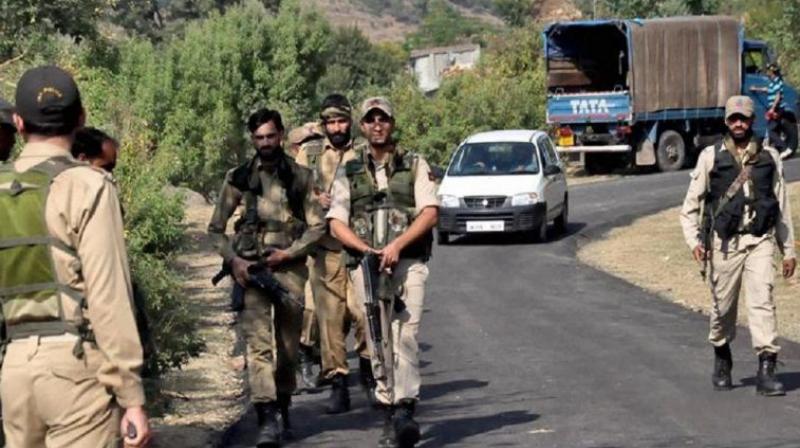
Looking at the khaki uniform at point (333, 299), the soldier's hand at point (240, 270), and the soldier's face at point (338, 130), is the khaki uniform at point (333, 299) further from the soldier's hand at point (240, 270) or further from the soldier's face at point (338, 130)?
the soldier's hand at point (240, 270)

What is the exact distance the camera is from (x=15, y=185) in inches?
208

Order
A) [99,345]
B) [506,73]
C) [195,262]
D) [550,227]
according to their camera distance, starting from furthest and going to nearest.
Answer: [506,73], [550,227], [195,262], [99,345]

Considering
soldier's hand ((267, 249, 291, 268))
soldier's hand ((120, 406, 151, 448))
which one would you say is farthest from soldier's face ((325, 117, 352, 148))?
soldier's hand ((120, 406, 151, 448))

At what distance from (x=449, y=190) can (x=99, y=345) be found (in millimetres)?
20334

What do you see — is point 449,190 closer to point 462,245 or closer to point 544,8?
point 462,245

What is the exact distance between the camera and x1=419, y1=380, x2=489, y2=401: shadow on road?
1162 centimetres

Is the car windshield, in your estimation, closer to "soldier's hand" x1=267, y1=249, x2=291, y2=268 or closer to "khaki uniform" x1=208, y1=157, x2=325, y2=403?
"khaki uniform" x1=208, y1=157, x2=325, y2=403

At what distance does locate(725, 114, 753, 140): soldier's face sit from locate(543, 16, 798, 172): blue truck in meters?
26.2

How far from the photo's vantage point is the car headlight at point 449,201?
82.2ft

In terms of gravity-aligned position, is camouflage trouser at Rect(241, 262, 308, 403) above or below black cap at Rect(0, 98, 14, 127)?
below

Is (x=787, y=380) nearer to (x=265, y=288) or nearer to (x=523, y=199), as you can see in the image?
(x=265, y=288)

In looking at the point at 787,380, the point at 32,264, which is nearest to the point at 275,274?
the point at 787,380

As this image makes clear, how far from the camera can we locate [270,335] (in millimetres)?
9570

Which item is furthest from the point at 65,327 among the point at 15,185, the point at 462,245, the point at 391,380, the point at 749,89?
the point at 749,89
